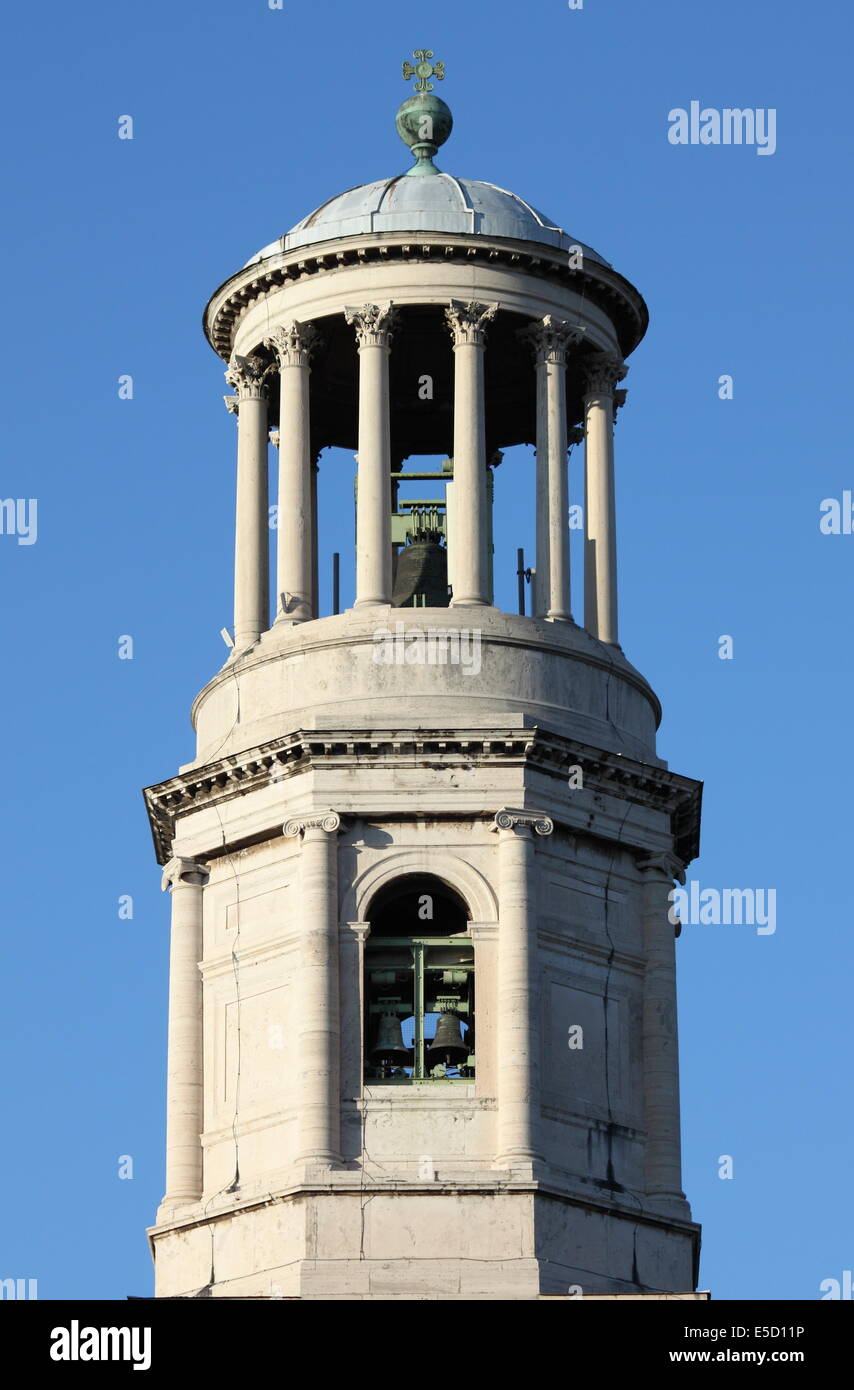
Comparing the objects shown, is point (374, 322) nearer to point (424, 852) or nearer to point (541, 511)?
point (541, 511)

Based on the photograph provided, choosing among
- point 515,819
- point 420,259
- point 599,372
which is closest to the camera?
point 515,819

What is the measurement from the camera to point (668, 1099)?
81.2 metres

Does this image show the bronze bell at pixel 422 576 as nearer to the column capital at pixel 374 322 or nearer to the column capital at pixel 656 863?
the column capital at pixel 374 322

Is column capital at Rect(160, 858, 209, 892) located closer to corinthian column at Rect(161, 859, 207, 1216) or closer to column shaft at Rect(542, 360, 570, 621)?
corinthian column at Rect(161, 859, 207, 1216)

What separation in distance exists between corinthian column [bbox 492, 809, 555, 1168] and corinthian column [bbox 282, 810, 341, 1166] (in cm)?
264

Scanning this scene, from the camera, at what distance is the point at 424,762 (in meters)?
80.8

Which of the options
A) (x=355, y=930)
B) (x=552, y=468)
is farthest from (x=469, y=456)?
(x=355, y=930)

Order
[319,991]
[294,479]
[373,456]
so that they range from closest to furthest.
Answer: [319,991] < [373,456] < [294,479]

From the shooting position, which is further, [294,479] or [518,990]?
[294,479]

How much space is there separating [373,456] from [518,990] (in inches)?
387

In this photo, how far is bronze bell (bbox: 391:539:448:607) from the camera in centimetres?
8644

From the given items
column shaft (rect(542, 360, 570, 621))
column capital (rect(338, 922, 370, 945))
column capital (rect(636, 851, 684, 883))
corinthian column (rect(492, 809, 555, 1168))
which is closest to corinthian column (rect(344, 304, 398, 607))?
column shaft (rect(542, 360, 570, 621))

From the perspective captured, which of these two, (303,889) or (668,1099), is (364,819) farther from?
(668,1099)
